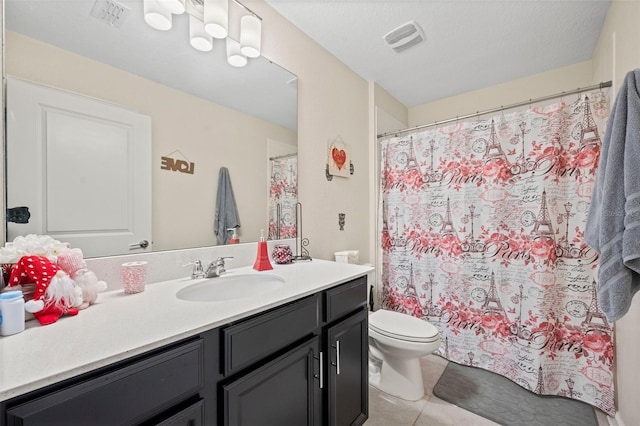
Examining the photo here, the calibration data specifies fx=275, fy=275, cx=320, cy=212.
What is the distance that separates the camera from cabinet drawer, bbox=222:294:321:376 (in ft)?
2.69

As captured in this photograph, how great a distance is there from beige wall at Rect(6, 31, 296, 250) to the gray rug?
163 cm

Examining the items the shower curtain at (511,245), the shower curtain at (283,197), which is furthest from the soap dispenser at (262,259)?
the shower curtain at (511,245)

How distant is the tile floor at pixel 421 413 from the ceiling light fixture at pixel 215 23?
2153mm

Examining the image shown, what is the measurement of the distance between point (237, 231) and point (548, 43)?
2.56 m

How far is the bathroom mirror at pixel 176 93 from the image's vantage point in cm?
94

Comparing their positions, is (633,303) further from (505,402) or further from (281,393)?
(281,393)

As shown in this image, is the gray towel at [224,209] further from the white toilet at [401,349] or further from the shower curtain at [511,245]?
the shower curtain at [511,245]

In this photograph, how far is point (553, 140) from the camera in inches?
68.5

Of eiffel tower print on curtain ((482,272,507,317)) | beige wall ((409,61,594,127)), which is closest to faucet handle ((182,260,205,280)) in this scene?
eiffel tower print on curtain ((482,272,507,317))

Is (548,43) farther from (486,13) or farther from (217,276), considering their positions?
(217,276)

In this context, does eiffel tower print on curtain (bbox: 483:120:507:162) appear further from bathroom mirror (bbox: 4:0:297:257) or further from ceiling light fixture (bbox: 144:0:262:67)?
ceiling light fixture (bbox: 144:0:262:67)

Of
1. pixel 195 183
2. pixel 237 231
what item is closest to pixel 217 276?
pixel 237 231

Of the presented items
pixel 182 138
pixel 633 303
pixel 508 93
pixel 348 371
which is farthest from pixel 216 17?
pixel 508 93

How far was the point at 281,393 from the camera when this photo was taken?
3.22ft
